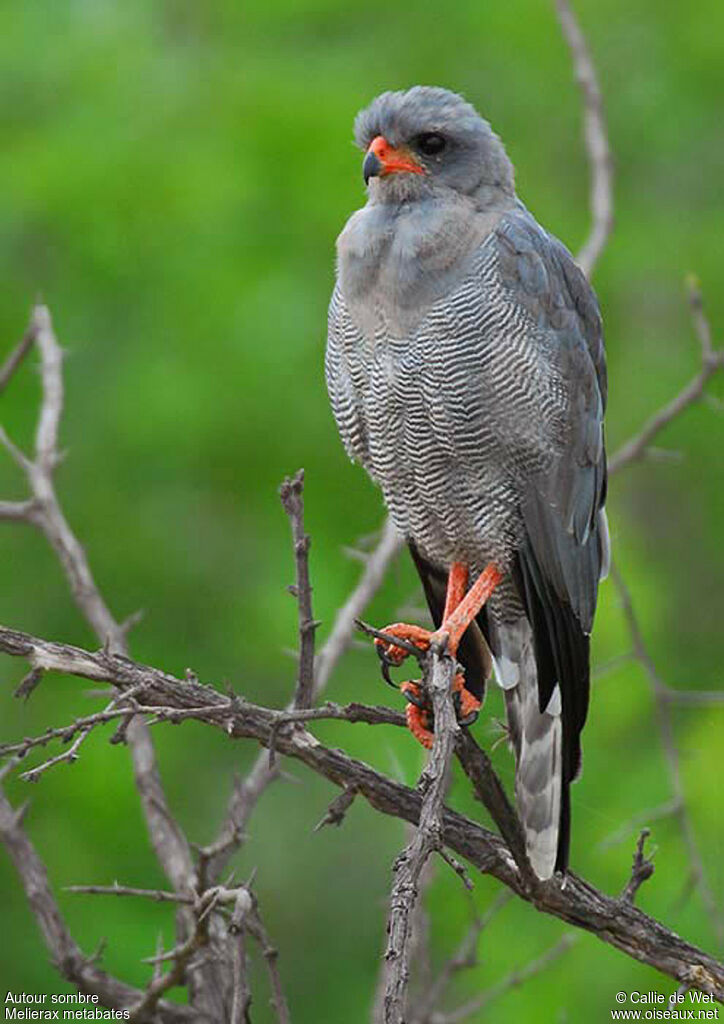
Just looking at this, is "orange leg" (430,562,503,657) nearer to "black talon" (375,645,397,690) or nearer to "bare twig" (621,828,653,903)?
"black talon" (375,645,397,690)

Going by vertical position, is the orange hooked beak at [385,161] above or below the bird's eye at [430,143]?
below

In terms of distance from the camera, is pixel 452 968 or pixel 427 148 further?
pixel 427 148

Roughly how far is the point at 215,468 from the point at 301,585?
3798 mm

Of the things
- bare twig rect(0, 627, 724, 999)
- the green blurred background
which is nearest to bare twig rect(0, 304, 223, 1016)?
bare twig rect(0, 627, 724, 999)

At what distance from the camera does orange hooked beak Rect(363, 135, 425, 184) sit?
15.6 feet

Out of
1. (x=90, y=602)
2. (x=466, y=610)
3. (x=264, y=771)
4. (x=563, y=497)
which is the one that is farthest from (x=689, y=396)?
(x=90, y=602)

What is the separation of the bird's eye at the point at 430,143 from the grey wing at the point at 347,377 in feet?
1.43

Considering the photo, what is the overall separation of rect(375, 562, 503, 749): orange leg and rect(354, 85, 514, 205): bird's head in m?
1.03

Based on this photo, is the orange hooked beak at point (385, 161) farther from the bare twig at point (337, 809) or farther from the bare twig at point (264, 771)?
the bare twig at point (337, 809)

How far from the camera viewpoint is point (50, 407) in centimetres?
505

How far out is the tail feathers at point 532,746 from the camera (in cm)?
439

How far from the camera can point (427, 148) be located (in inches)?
190

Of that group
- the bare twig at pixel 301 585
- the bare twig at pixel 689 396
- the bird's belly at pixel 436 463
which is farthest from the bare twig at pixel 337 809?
the bare twig at pixel 689 396

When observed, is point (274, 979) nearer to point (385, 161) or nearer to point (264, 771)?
point (264, 771)
